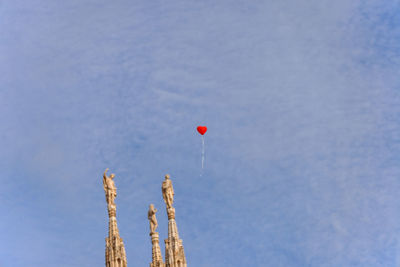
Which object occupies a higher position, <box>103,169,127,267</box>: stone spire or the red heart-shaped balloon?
the red heart-shaped balloon

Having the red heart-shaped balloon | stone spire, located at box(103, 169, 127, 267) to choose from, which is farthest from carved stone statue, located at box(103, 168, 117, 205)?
the red heart-shaped balloon

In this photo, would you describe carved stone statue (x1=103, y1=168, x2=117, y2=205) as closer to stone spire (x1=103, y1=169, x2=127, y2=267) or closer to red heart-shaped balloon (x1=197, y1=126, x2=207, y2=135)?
stone spire (x1=103, y1=169, x2=127, y2=267)

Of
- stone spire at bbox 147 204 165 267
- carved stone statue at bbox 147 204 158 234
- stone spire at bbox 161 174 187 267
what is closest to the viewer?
stone spire at bbox 161 174 187 267

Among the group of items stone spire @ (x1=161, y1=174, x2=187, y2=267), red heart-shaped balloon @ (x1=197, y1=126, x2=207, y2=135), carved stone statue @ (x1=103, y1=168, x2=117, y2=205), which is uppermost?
red heart-shaped balloon @ (x1=197, y1=126, x2=207, y2=135)

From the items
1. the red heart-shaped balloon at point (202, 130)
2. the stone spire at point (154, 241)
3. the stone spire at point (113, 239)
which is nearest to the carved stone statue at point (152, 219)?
the stone spire at point (154, 241)

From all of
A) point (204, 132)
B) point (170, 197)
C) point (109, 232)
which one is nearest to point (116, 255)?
point (109, 232)

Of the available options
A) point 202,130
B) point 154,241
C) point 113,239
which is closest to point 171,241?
point 154,241

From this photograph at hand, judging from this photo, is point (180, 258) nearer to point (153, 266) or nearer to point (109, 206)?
point (153, 266)
